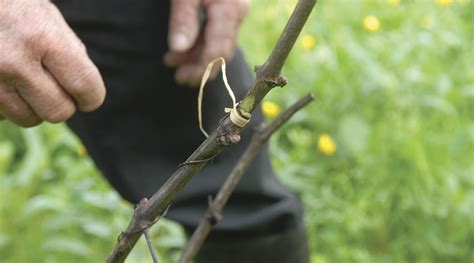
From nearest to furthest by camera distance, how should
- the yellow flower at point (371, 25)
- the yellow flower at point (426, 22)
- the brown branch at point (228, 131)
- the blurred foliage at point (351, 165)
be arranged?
the brown branch at point (228, 131) → the blurred foliage at point (351, 165) → the yellow flower at point (371, 25) → the yellow flower at point (426, 22)

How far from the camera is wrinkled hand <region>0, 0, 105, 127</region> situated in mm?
974

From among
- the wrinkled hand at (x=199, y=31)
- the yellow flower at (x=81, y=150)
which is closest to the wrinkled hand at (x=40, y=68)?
the wrinkled hand at (x=199, y=31)

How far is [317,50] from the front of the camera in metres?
3.08

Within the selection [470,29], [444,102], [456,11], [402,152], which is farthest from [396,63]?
[456,11]

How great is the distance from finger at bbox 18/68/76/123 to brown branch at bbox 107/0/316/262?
328mm

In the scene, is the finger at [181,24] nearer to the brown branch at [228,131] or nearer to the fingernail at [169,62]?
the fingernail at [169,62]

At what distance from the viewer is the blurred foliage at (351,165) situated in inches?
84.9

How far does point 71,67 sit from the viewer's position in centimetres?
103

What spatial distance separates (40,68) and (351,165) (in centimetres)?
167

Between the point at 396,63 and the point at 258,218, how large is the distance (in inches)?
51.0

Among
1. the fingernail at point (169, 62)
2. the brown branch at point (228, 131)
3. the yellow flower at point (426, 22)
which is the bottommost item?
the brown branch at point (228, 131)

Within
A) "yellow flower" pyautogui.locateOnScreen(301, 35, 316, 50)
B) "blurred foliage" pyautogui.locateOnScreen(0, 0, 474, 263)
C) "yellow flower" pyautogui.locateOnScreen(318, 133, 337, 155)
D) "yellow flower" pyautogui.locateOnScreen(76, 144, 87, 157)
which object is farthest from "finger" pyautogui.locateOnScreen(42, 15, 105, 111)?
"yellow flower" pyautogui.locateOnScreen(301, 35, 316, 50)

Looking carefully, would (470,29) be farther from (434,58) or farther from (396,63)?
(396,63)

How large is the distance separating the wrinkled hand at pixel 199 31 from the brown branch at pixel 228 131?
772 millimetres
